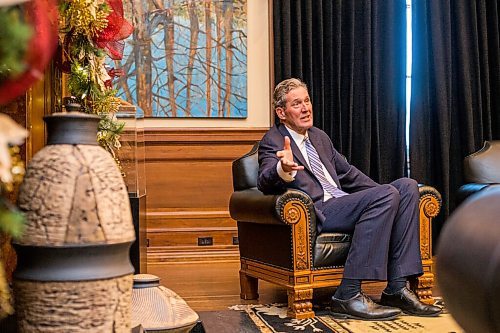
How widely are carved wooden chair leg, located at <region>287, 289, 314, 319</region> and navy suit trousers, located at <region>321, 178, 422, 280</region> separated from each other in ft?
0.70

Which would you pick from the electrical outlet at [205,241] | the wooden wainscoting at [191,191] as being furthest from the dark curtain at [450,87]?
the electrical outlet at [205,241]

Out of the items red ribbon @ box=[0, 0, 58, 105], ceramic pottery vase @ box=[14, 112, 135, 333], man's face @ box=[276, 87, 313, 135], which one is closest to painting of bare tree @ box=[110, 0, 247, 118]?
man's face @ box=[276, 87, 313, 135]

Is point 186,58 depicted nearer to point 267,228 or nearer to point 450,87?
point 450,87

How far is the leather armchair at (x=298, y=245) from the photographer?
326 centimetres

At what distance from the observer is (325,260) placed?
335 cm

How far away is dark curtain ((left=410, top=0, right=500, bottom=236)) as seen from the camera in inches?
223

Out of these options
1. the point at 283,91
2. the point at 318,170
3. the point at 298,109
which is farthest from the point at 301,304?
the point at 283,91

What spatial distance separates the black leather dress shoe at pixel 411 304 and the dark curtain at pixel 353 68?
227cm

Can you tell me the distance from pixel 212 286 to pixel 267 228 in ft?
2.75

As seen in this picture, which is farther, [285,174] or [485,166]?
[485,166]

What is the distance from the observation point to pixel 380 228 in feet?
10.9

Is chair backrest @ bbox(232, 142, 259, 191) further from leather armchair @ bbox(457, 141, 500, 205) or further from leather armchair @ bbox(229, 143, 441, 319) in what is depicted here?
leather armchair @ bbox(457, 141, 500, 205)

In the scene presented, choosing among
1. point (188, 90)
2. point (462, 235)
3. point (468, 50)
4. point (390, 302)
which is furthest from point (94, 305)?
point (468, 50)

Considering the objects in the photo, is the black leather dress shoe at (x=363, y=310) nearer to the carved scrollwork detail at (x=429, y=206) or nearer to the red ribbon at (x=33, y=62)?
the carved scrollwork detail at (x=429, y=206)
